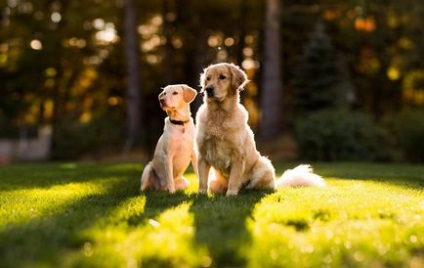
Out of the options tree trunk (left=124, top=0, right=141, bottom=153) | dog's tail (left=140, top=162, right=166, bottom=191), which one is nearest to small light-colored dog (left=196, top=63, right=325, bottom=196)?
dog's tail (left=140, top=162, right=166, bottom=191)

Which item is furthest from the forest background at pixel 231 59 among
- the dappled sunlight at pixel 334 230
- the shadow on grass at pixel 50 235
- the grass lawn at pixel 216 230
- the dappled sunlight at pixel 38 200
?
the shadow on grass at pixel 50 235

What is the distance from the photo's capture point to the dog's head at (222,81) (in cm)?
682

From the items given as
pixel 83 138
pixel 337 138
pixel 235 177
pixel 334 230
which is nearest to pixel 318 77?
pixel 337 138

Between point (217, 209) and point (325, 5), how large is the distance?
22.6 m

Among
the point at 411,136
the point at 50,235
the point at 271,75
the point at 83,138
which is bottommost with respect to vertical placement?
the point at 83,138

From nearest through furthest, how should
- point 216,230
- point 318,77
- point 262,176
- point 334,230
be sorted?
point 216,230 → point 334,230 → point 262,176 → point 318,77

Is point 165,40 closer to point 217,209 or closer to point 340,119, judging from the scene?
point 340,119

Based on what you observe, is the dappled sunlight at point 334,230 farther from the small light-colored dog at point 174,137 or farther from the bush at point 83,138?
the bush at point 83,138

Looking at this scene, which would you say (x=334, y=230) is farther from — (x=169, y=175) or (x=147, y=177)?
(x=147, y=177)

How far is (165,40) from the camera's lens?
28.7 metres

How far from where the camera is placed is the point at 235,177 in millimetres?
7117

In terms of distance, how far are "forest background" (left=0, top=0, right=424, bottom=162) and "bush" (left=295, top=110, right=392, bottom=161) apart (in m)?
0.04

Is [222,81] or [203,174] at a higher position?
[222,81]

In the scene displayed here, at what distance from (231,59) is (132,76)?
10.6m
